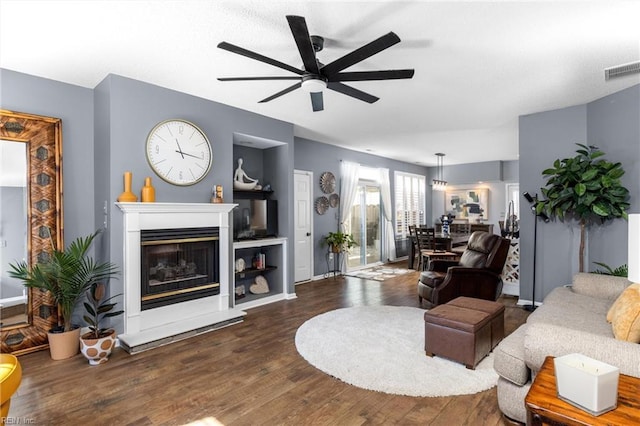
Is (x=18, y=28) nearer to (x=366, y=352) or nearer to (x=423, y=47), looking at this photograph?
(x=423, y=47)

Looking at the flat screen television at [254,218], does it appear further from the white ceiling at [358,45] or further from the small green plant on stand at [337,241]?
the small green plant on stand at [337,241]

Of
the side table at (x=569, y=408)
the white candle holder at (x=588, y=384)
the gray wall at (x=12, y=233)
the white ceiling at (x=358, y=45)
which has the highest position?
the white ceiling at (x=358, y=45)

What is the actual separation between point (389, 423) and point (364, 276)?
15.7 ft

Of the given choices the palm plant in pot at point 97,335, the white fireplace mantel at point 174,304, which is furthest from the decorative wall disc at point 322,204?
the palm plant in pot at point 97,335

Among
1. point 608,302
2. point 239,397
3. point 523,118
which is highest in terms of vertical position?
point 523,118

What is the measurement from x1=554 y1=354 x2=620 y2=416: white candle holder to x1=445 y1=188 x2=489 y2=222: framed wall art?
9041 millimetres

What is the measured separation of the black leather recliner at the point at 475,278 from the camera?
423cm

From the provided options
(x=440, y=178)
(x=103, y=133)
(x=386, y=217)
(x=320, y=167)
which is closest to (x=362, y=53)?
(x=103, y=133)

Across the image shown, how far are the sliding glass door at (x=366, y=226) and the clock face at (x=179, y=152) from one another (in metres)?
4.32

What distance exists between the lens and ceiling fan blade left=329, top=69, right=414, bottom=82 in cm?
242

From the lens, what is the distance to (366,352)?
3.17 meters

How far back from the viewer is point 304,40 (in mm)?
2115

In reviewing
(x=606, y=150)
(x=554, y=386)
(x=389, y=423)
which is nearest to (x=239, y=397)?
(x=389, y=423)

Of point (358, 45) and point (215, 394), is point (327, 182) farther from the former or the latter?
point (215, 394)
